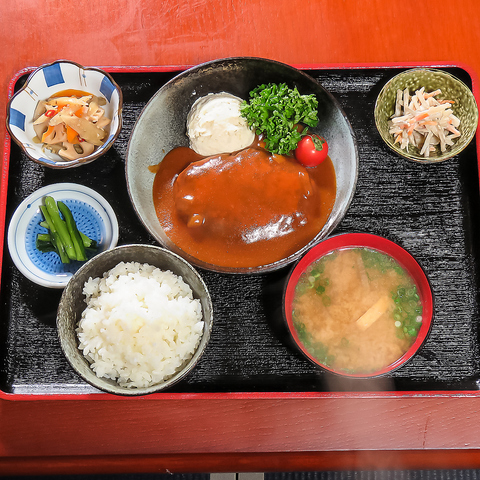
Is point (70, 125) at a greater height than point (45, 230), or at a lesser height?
greater

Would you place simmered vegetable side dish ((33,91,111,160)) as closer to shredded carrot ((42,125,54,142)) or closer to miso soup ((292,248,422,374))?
shredded carrot ((42,125,54,142))

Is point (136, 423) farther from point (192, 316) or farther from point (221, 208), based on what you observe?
point (221, 208)

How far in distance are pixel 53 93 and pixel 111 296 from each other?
3.43ft

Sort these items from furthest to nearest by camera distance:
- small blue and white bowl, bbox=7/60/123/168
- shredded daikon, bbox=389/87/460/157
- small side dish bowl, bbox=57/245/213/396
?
shredded daikon, bbox=389/87/460/157
small blue and white bowl, bbox=7/60/123/168
small side dish bowl, bbox=57/245/213/396

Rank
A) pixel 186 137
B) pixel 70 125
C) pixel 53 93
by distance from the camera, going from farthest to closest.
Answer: pixel 186 137, pixel 53 93, pixel 70 125

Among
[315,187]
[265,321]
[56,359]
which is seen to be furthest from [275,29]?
[56,359]

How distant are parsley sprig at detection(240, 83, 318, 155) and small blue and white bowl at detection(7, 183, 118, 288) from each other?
0.83 metres

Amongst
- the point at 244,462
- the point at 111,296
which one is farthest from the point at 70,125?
the point at 244,462

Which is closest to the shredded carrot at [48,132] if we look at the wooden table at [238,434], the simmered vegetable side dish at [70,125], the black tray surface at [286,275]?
the simmered vegetable side dish at [70,125]

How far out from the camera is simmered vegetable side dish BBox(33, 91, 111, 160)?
211 centimetres

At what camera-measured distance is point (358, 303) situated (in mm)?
2189

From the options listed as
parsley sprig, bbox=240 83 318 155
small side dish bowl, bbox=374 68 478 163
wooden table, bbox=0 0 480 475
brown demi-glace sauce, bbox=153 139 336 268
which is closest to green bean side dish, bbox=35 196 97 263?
brown demi-glace sauce, bbox=153 139 336 268

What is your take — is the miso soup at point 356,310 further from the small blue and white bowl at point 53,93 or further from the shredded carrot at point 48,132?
the shredded carrot at point 48,132

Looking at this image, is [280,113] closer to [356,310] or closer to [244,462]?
[356,310]
